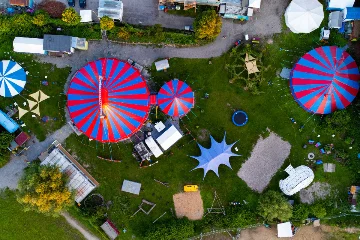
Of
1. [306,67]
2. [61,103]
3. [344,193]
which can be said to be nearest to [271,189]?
[344,193]

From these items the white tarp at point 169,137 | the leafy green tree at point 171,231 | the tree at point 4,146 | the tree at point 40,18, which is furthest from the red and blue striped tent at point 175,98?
the tree at point 4,146

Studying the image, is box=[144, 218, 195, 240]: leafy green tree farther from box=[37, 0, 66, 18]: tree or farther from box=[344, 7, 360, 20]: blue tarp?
box=[344, 7, 360, 20]: blue tarp

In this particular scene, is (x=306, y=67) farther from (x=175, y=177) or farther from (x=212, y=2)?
(x=175, y=177)

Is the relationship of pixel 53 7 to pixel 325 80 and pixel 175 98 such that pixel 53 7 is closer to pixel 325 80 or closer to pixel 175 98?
pixel 175 98

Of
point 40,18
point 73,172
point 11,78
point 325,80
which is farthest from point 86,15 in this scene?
point 325,80

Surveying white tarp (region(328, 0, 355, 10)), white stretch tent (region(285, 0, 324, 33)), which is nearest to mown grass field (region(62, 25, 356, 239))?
white stretch tent (region(285, 0, 324, 33))

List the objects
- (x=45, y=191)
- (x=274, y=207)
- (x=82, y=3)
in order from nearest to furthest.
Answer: (x=45, y=191), (x=274, y=207), (x=82, y=3)
